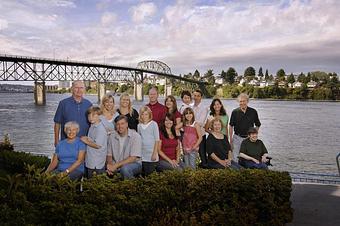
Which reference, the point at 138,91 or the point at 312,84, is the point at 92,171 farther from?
the point at 312,84

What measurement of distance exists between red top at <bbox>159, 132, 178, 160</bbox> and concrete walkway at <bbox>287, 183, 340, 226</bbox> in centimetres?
210

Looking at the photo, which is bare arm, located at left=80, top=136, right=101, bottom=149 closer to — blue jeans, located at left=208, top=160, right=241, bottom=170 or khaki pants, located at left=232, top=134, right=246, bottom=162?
blue jeans, located at left=208, top=160, right=241, bottom=170

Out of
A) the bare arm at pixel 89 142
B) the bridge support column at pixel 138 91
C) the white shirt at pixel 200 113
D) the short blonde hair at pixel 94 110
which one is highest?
the short blonde hair at pixel 94 110

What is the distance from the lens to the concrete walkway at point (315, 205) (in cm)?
614

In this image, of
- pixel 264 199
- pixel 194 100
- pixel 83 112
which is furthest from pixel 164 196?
pixel 194 100

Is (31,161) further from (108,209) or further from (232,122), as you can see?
(108,209)

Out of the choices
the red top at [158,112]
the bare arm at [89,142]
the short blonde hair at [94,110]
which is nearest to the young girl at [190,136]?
the red top at [158,112]

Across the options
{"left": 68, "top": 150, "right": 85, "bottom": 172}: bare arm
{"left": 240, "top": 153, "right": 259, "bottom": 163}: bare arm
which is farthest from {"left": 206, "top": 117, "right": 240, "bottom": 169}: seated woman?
{"left": 68, "top": 150, "right": 85, "bottom": 172}: bare arm

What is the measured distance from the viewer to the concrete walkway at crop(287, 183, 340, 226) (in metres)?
6.14

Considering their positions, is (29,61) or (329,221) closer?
(329,221)

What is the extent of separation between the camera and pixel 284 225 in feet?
18.2

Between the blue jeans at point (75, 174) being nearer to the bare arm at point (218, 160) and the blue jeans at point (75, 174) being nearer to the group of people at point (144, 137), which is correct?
the group of people at point (144, 137)

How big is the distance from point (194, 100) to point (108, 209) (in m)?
3.75

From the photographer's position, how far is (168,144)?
6.66 m
